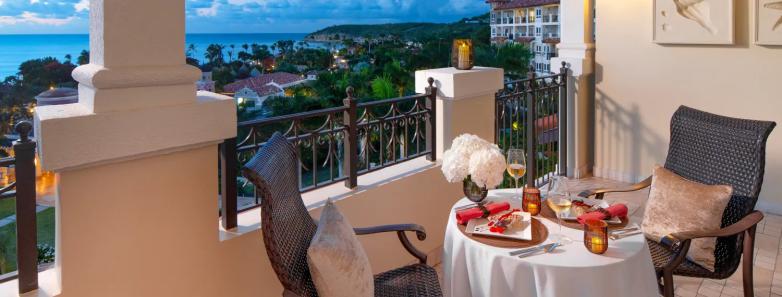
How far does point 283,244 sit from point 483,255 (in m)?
0.69

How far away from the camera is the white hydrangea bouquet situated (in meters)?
2.19

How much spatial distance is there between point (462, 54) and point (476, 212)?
1582 mm

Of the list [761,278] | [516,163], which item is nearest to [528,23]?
[761,278]

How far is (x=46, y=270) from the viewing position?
1.88 meters

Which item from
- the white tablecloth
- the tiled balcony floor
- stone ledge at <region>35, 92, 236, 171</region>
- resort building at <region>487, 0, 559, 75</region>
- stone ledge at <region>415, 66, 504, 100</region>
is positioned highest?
resort building at <region>487, 0, 559, 75</region>

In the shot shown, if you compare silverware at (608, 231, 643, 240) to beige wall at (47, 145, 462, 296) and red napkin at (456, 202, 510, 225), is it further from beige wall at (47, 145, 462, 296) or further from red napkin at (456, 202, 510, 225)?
beige wall at (47, 145, 462, 296)

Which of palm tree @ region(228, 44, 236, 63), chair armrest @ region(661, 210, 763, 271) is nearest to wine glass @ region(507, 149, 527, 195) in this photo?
chair armrest @ region(661, 210, 763, 271)

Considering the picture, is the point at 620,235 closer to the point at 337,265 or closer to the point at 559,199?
the point at 559,199

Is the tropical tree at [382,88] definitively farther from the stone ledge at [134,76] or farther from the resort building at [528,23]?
the stone ledge at [134,76]

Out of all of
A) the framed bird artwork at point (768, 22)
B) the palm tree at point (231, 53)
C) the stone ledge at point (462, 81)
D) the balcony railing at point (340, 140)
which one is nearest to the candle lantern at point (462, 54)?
the stone ledge at point (462, 81)

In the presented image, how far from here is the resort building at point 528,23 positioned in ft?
24.2

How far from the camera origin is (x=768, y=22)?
4070 millimetres

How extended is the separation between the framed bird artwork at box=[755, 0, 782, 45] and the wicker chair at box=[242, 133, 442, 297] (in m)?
3.41

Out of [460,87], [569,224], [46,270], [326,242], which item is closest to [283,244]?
[326,242]
